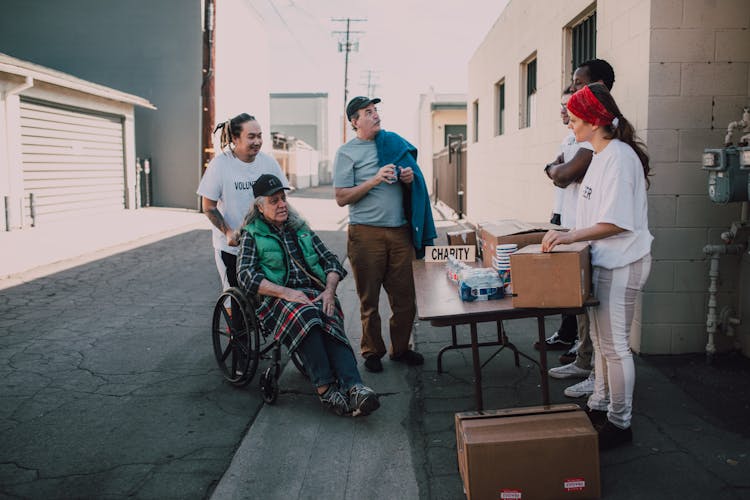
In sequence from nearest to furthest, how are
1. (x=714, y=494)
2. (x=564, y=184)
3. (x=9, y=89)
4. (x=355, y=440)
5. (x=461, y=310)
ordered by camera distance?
(x=714, y=494), (x=461, y=310), (x=355, y=440), (x=564, y=184), (x=9, y=89)

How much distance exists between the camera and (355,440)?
4.00 m

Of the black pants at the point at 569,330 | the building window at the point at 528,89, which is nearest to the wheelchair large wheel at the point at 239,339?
the black pants at the point at 569,330

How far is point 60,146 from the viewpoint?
1753 centimetres

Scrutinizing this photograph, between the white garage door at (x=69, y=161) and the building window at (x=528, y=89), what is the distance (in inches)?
447

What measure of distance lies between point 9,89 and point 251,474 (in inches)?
554

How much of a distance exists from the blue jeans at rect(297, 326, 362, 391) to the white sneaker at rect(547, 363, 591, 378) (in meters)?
1.45

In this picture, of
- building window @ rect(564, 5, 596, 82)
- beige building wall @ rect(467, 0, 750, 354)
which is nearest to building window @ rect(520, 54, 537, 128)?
building window @ rect(564, 5, 596, 82)

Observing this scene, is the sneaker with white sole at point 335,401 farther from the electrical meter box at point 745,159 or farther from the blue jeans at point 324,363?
the electrical meter box at point 745,159

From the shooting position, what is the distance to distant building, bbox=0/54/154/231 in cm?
1488

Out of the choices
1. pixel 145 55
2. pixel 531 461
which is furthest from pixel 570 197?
pixel 145 55

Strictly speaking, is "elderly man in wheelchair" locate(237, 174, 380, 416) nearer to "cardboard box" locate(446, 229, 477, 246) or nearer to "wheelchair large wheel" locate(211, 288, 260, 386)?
"wheelchair large wheel" locate(211, 288, 260, 386)

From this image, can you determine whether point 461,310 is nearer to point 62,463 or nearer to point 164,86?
point 62,463

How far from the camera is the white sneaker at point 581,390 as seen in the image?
4422 millimetres

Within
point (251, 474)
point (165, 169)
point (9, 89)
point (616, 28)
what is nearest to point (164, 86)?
point (165, 169)
